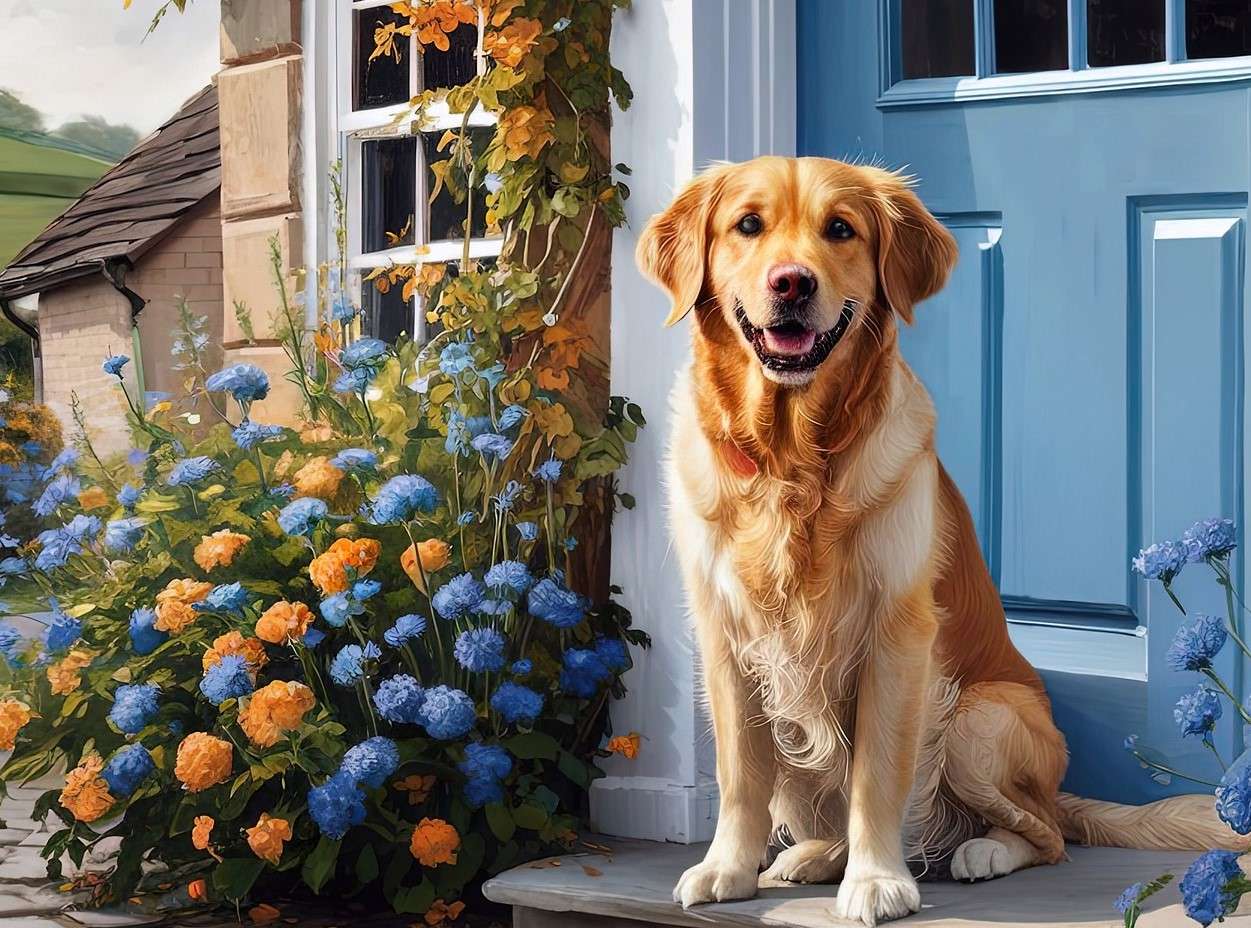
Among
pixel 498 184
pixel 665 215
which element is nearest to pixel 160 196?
pixel 498 184

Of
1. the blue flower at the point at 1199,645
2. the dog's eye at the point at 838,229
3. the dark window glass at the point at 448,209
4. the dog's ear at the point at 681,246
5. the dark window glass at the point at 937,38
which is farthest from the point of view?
the dark window glass at the point at 448,209

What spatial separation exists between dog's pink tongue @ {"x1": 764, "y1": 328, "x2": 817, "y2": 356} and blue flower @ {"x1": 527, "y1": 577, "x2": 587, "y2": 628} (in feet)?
2.83

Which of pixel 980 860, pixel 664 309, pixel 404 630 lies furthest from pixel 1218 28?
pixel 404 630

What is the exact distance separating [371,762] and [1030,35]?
1962mm

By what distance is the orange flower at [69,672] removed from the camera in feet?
9.43

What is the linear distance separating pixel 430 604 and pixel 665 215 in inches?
39.8

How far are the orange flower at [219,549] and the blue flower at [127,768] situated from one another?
396 millimetres

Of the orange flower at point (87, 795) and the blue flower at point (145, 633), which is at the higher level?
the blue flower at point (145, 633)

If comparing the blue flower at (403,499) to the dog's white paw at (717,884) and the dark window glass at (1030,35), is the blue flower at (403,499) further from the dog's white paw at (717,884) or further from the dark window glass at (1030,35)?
the dark window glass at (1030,35)

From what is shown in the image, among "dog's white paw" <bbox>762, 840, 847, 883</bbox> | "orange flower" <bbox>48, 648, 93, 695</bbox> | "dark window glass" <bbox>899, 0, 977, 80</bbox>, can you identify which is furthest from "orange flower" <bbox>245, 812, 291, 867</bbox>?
"dark window glass" <bbox>899, 0, 977, 80</bbox>

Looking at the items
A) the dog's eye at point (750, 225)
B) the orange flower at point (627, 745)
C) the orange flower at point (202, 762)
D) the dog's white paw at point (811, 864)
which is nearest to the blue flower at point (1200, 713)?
the dog's white paw at point (811, 864)

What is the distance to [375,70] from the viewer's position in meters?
3.79

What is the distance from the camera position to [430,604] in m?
2.89

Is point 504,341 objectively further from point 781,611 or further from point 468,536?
point 781,611
